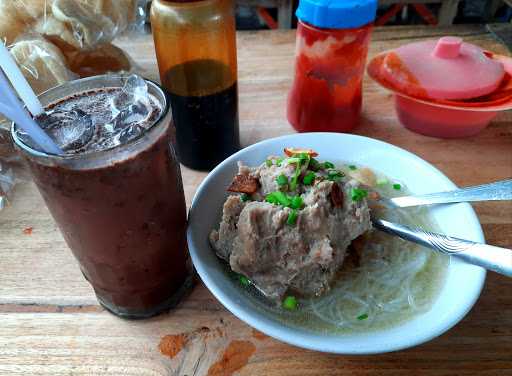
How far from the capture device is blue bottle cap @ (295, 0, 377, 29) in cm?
116

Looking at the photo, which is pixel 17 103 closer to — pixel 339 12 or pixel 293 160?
pixel 293 160

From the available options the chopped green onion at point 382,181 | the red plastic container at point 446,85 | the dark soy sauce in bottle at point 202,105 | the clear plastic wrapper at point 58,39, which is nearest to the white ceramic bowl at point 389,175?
the chopped green onion at point 382,181

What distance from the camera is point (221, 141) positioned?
1.28 metres

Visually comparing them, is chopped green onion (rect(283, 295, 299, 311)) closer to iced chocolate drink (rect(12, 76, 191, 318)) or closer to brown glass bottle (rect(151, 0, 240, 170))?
iced chocolate drink (rect(12, 76, 191, 318))

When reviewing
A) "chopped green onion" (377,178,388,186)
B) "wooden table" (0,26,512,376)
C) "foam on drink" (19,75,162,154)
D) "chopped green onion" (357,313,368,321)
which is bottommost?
"wooden table" (0,26,512,376)

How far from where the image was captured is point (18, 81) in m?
0.68

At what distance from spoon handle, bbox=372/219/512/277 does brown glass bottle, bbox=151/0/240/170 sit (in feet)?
1.87

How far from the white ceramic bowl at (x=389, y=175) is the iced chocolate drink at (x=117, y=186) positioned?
0.37 ft

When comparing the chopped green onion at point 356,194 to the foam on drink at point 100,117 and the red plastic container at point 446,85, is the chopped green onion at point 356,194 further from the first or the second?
the red plastic container at point 446,85

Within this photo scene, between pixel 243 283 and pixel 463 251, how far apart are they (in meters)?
0.48

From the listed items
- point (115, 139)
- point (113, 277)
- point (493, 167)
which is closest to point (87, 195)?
point (115, 139)

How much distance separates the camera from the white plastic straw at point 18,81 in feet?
2.13

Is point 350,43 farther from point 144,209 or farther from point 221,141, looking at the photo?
point 144,209

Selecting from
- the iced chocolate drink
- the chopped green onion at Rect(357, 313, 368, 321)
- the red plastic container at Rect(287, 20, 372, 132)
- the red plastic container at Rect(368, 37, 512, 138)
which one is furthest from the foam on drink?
the red plastic container at Rect(368, 37, 512, 138)
